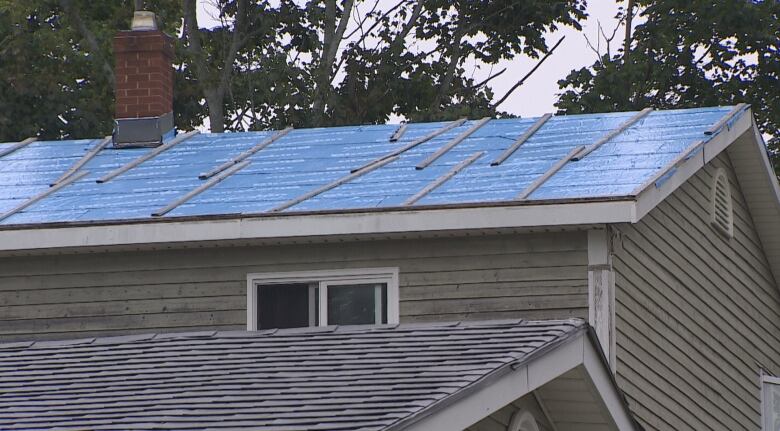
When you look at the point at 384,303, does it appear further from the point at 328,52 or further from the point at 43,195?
the point at 328,52

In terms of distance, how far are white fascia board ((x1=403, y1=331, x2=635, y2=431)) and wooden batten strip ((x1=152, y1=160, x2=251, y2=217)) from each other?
6597mm

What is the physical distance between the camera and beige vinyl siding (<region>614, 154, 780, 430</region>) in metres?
17.1

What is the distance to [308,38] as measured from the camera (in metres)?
36.0

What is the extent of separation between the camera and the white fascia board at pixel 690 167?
16.2 metres

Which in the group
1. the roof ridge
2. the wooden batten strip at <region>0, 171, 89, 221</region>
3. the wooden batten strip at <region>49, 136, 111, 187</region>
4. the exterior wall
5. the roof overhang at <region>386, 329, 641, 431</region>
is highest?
the wooden batten strip at <region>49, 136, 111, 187</region>

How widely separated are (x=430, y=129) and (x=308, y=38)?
53.5 feet

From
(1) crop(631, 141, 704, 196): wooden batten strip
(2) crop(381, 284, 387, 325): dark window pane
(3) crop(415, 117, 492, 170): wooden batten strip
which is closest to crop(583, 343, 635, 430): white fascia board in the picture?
(1) crop(631, 141, 704, 196): wooden batten strip

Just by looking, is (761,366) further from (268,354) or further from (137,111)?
(268,354)

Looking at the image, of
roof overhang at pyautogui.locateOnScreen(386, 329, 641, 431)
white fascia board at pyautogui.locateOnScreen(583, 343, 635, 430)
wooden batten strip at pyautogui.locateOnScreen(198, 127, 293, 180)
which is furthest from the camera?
wooden batten strip at pyautogui.locateOnScreen(198, 127, 293, 180)

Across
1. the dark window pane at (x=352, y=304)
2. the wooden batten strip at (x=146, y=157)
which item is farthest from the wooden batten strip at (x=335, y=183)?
the wooden batten strip at (x=146, y=157)

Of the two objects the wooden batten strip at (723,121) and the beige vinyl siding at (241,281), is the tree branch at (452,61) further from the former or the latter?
the beige vinyl siding at (241,281)

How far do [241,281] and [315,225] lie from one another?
120 centimetres

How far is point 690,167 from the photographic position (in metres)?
17.5

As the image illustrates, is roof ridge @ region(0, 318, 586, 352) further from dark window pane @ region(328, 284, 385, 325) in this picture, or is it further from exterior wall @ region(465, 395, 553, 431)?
dark window pane @ region(328, 284, 385, 325)
